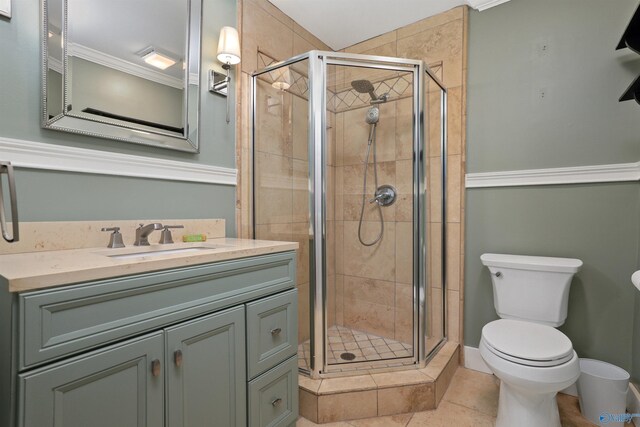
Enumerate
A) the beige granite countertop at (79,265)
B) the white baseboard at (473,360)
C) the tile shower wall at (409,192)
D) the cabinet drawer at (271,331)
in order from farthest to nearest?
the white baseboard at (473,360), the tile shower wall at (409,192), the cabinet drawer at (271,331), the beige granite countertop at (79,265)

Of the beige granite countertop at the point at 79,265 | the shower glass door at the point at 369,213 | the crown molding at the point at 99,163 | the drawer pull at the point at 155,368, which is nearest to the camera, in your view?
the beige granite countertop at the point at 79,265

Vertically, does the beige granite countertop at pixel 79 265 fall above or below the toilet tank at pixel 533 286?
above

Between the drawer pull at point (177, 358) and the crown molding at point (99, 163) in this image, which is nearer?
the drawer pull at point (177, 358)

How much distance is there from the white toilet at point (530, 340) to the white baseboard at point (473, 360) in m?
0.44

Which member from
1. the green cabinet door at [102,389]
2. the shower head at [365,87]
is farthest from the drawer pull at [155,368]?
the shower head at [365,87]

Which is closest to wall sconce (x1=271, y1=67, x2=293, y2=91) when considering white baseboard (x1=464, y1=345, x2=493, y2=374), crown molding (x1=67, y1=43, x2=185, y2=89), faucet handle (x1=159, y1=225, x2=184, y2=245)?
crown molding (x1=67, y1=43, x2=185, y2=89)

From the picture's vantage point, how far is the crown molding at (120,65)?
4.19 feet

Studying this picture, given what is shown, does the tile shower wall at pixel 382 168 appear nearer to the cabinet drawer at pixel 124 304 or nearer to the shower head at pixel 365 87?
the shower head at pixel 365 87

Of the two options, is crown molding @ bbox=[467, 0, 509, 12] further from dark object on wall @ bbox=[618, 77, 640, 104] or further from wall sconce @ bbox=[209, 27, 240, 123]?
wall sconce @ bbox=[209, 27, 240, 123]

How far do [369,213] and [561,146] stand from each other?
1.18m

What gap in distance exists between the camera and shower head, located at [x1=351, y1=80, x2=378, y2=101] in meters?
1.85

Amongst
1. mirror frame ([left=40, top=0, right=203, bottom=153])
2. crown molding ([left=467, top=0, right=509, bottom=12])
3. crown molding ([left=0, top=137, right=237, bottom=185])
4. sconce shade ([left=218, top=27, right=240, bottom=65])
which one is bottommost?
crown molding ([left=0, top=137, right=237, bottom=185])

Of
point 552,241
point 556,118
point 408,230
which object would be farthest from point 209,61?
point 552,241

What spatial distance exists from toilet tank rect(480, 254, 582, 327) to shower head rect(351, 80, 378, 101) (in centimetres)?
121
